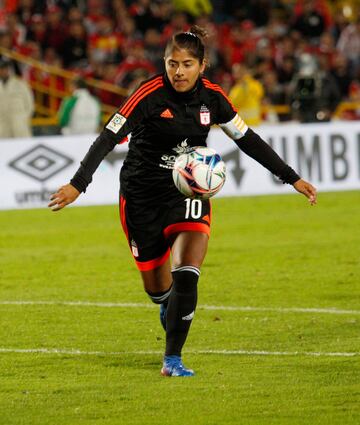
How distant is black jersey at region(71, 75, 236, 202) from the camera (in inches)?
295

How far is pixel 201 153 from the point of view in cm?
764

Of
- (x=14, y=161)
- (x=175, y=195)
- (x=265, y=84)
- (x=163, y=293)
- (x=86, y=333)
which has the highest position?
(x=175, y=195)

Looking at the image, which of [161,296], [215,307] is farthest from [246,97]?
[161,296]

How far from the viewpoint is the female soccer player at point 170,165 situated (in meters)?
7.49

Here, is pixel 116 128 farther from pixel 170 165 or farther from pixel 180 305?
pixel 180 305

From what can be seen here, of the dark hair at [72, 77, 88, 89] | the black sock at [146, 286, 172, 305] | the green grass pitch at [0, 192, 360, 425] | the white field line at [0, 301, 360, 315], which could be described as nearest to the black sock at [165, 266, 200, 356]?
the green grass pitch at [0, 192, 360, 425]

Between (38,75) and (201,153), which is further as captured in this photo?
(38,75)

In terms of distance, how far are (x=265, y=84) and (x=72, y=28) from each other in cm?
399

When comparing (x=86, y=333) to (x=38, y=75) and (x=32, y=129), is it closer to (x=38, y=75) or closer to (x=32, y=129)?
(x=32, y=129)

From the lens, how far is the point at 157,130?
7703mm

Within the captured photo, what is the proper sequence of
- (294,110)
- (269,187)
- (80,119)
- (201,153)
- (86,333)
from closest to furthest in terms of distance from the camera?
(201,153) → (86,333) → (269,187) → (80,119) → (294,110)

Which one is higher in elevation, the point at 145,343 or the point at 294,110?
the point at 145,343

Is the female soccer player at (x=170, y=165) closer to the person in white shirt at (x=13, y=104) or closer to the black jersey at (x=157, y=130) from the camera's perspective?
the black jersey at (x=157, y=130)

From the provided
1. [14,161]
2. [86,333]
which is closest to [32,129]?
[14,161]
